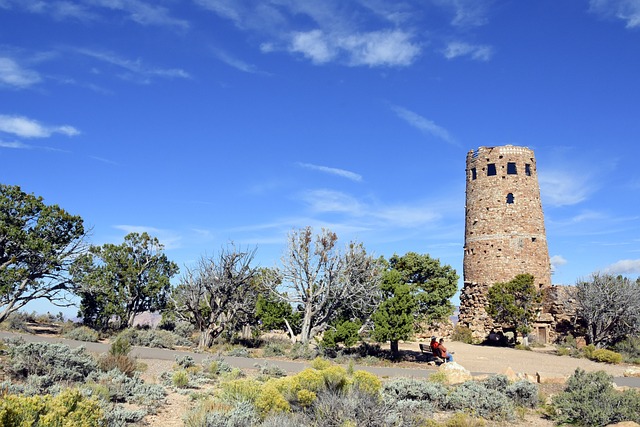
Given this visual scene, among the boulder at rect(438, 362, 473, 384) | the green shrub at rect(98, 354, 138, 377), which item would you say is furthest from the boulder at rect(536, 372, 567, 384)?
the green shrub at rect(98, 354, 138, 377)

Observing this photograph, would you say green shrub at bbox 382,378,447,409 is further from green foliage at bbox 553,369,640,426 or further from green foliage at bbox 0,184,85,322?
green foliage at bbox 0,184,85,322

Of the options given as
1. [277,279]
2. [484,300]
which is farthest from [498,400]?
[484,300]

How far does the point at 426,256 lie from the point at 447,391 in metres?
22.4

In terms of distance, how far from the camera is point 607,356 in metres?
24.0

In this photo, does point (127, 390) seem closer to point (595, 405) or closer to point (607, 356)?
point (595, 405)

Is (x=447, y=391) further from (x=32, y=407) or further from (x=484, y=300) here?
(x=484, y=300)

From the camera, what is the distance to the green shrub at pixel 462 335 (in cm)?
3494

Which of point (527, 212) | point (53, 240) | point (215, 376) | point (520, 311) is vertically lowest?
point (215, 376)

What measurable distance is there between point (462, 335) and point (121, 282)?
25773mm

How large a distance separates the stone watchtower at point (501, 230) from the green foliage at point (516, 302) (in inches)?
135

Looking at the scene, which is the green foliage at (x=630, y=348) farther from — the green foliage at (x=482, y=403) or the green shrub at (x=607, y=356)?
the green foliage at (x=482, y=403)

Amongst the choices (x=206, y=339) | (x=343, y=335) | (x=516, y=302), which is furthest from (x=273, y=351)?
(x=516, y=302)

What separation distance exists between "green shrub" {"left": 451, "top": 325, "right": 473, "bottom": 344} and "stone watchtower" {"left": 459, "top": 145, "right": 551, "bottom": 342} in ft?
2.92

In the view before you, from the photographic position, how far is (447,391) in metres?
11.4
